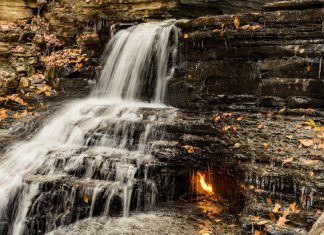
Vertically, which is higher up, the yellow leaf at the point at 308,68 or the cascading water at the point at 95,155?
the yellow leaf at the point at 308,68

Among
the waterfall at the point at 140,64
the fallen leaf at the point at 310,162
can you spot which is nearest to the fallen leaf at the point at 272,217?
the fallen leaf at the point at 310,162

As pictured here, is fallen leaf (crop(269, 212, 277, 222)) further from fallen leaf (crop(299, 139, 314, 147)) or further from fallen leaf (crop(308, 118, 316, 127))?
fallen leaf (crop(308, 118, 316, 127))

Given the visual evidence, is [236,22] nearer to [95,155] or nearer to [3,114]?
[95,155]

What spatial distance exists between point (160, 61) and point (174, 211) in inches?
203

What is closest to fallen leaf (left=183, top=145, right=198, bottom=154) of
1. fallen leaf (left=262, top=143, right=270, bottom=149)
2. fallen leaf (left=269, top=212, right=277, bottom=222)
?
fallen leaf (left=262, top=143, right=270, bottom=149)

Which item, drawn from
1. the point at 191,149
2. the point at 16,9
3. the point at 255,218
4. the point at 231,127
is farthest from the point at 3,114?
the point at 255,218

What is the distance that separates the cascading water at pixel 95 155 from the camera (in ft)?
19.7

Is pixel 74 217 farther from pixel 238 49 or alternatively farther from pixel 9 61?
pixel 9 61

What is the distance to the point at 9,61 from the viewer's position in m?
11.7

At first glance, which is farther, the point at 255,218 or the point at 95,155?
the point at 95,155

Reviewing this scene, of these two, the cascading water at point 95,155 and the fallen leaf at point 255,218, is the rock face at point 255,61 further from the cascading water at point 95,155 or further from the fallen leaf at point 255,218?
the fallen leaf at point 255,218

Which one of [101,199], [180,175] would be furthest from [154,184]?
[101,199]

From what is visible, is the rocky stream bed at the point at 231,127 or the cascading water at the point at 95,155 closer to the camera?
the rocky stream bed at the point at 231,127

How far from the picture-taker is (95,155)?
675 cm
